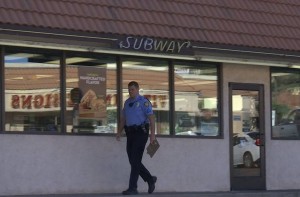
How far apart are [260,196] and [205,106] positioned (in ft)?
6.80

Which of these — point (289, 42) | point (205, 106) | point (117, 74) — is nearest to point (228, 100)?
point (205, 106)

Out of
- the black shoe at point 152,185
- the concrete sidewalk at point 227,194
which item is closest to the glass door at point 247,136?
the concrete sidewalk at point 227,194

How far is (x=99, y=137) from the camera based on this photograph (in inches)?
487

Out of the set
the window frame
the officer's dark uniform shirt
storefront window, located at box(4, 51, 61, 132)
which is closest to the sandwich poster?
the window frame

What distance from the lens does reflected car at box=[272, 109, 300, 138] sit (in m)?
14.6

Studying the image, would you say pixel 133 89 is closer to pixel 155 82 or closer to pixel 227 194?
pixel 155 82

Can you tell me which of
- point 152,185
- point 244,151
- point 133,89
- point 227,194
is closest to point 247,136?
point 244,151

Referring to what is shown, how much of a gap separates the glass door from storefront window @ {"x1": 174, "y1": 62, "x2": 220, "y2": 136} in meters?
0.41

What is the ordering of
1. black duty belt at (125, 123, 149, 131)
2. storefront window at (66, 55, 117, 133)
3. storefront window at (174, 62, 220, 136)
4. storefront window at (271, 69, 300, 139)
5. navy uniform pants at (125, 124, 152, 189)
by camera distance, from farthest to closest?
storefront window at (271, 69, 300, 139), storefront window at (174, 62, 220, 136), storefront window at (66, 55, 117, 133), black duty belt at (125, 123, 149, 131), navy uniform pants at (125, 124, 152, 189)

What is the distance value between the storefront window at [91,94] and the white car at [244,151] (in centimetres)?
281

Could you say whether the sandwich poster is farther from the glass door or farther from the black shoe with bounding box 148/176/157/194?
the glass door

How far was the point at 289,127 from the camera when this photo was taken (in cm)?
1484

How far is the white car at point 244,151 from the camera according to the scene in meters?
14.0

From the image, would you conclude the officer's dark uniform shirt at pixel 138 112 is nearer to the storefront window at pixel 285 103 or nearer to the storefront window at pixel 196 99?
the storefront window at pixel 196 99
